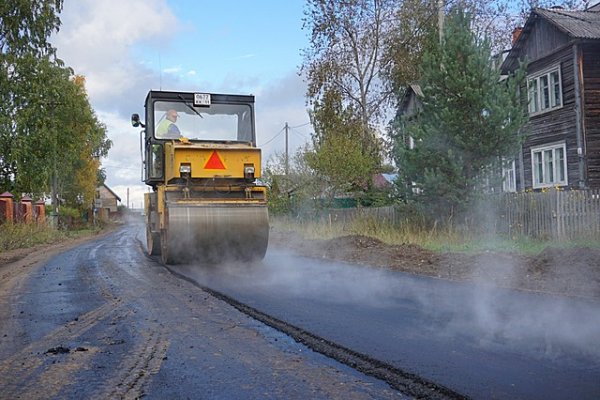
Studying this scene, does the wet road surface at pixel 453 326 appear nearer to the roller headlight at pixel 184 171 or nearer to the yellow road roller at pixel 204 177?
the yellow road roller at pixel 204 177

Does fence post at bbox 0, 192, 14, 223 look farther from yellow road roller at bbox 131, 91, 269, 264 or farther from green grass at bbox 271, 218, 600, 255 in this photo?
yellow road roller at bbox 131, 91, 269, 264

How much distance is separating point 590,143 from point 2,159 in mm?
20142

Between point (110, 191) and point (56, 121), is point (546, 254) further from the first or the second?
point (110, 191)

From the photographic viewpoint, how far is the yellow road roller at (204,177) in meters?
11.1

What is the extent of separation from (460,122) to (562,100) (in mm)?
6779

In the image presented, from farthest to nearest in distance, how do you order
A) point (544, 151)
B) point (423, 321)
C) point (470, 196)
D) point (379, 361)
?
point (544, 151)
point (470, 196)
point (423, 321)
point (379, 361)

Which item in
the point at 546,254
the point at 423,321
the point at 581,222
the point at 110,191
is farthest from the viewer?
the point at 110,191

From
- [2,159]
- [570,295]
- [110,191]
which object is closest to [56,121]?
[2,159]

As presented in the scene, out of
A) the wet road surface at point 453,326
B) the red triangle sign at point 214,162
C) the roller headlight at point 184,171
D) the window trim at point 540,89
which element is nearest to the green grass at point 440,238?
the wet road surface at point 453,326

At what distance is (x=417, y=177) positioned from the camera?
16.7 m

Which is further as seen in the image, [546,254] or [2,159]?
[2,159]

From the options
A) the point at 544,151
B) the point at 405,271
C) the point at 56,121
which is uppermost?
the point at 56,121

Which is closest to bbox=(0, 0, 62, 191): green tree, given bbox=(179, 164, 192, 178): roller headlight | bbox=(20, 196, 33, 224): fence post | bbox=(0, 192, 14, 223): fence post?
bbox=(0, 192, 14, 223): fence post

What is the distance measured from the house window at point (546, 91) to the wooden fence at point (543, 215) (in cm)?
658
